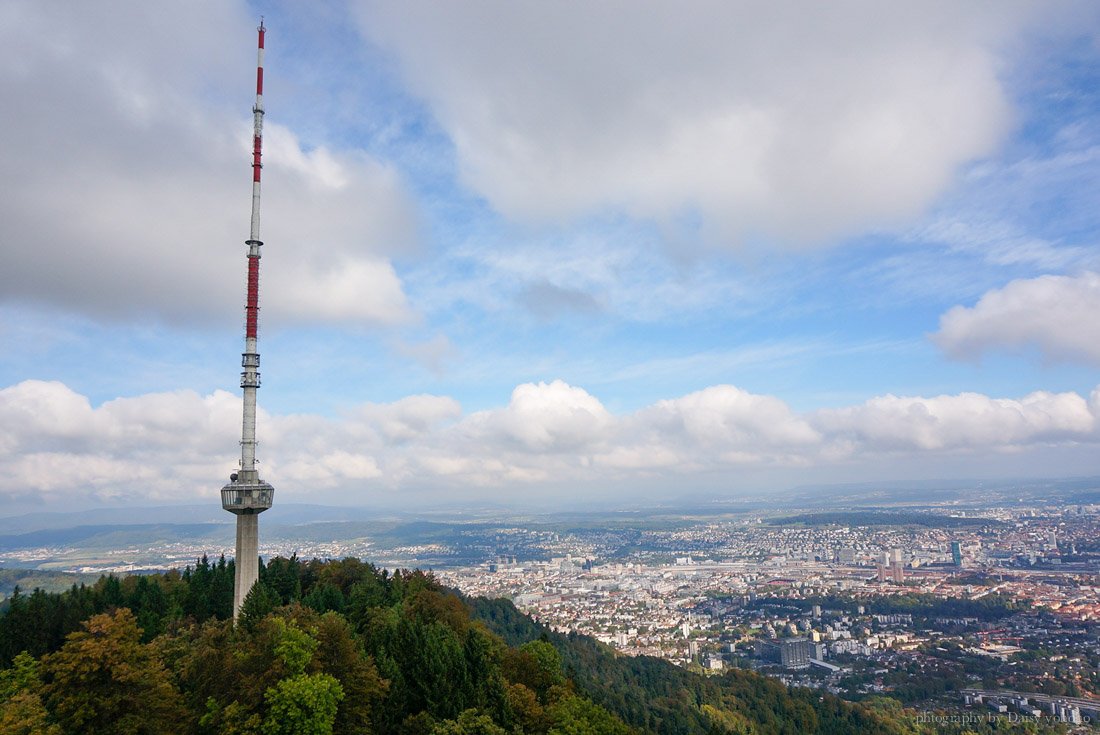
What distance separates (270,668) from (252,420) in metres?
37.6

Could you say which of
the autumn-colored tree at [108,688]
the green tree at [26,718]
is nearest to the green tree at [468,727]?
the autumn-colored tree at [108,688]

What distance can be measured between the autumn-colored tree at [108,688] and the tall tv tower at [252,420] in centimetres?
2839

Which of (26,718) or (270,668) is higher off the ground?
(270,668)

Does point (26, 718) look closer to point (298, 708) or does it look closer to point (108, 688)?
point (108, 688)

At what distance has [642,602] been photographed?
186250 mm

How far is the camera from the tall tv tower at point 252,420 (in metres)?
61.9

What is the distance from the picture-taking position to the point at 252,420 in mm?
65125

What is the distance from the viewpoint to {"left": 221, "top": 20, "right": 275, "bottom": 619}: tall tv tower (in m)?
61.9

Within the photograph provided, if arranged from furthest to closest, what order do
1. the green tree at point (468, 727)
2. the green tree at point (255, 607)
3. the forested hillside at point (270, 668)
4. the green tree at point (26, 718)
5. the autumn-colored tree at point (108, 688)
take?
the green tree at point (255, 607)
the green tree at point (468, 727)
the forested hillside at point (270, 668)
the autumn-colored tree at point (108, 688)
the green tree at point (26, 718)

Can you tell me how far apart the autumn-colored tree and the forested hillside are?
6 cm

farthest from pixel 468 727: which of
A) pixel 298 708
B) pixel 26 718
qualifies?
pixel 26 718

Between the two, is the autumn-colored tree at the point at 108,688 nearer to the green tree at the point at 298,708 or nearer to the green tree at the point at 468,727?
the green tree at the point at 298,708

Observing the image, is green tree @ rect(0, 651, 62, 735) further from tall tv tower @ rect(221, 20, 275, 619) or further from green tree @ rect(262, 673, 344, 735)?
tall tv tower @ rect(221, 20, 275, 619)

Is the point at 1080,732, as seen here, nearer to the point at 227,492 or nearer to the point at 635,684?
the point at 635,684
